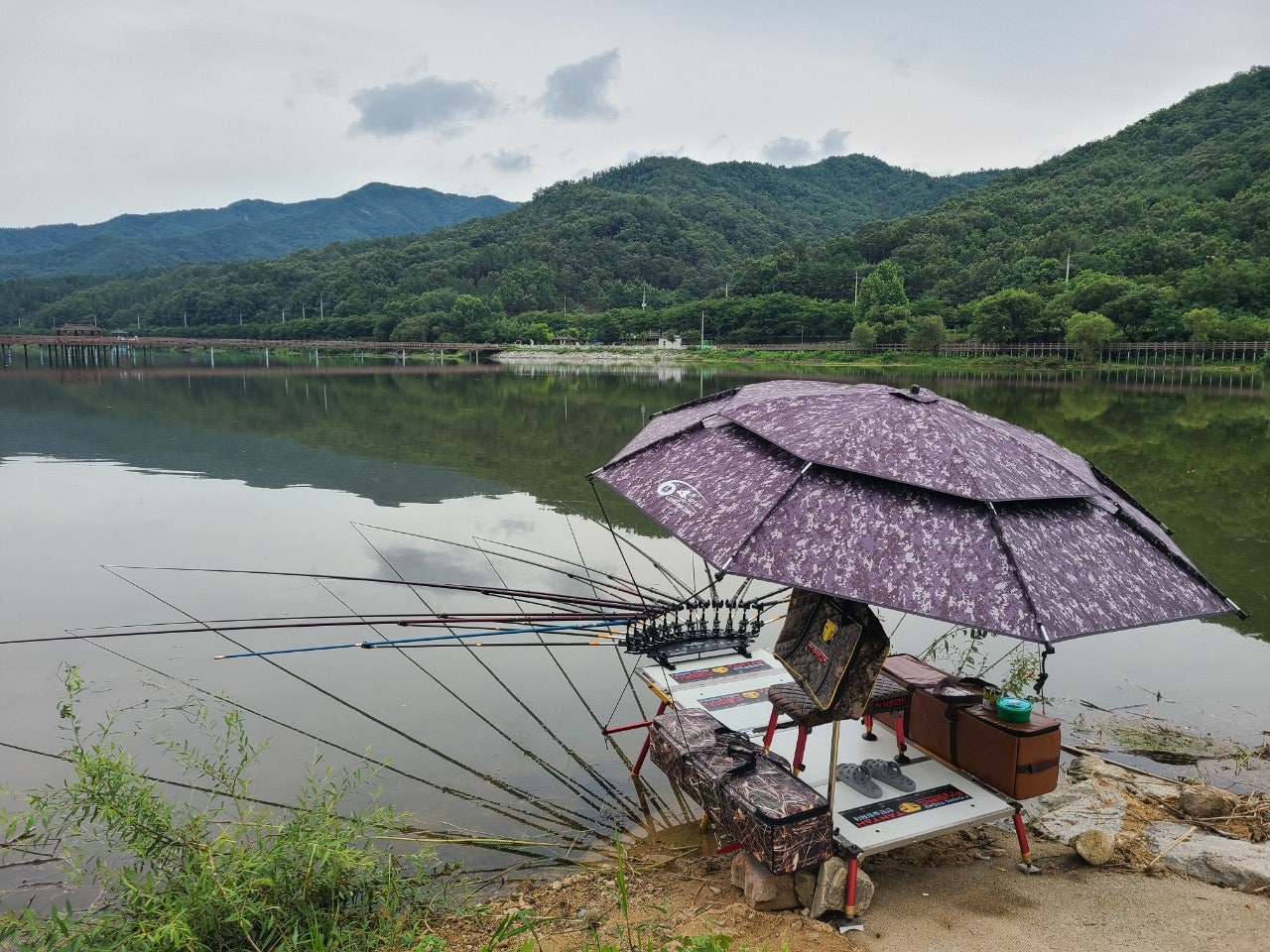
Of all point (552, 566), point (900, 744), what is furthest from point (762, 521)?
point (552, 566)

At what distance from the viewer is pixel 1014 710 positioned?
412 cm

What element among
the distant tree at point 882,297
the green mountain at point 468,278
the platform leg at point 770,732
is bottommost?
the platform leg at point 770,732

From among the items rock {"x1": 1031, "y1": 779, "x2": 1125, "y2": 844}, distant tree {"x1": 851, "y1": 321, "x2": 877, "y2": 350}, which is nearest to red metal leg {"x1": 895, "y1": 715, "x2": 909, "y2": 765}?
rock {"x1": 1031, "y1": 779, "x2": 1125, "y2": 844}

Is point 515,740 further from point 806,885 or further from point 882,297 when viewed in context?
point 882,297

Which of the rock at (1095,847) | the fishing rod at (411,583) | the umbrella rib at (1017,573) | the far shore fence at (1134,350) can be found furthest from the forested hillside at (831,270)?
the umbrella rib at (1017,573)

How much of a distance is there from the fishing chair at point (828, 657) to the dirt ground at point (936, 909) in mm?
801

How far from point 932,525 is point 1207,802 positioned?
3199 mm

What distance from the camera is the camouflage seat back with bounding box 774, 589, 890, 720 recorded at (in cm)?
375

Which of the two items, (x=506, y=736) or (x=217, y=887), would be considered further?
(x=506, y=736)

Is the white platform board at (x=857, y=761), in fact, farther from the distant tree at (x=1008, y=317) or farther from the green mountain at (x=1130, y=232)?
the distant tree at (x=1008, y=317)

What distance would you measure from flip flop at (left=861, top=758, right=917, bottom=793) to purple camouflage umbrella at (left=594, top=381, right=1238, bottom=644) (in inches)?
66.3

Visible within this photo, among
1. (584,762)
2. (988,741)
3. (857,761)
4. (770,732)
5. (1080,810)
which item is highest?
(988,741)

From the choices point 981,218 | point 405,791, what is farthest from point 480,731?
point 981,218

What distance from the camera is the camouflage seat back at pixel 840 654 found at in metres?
3.75
